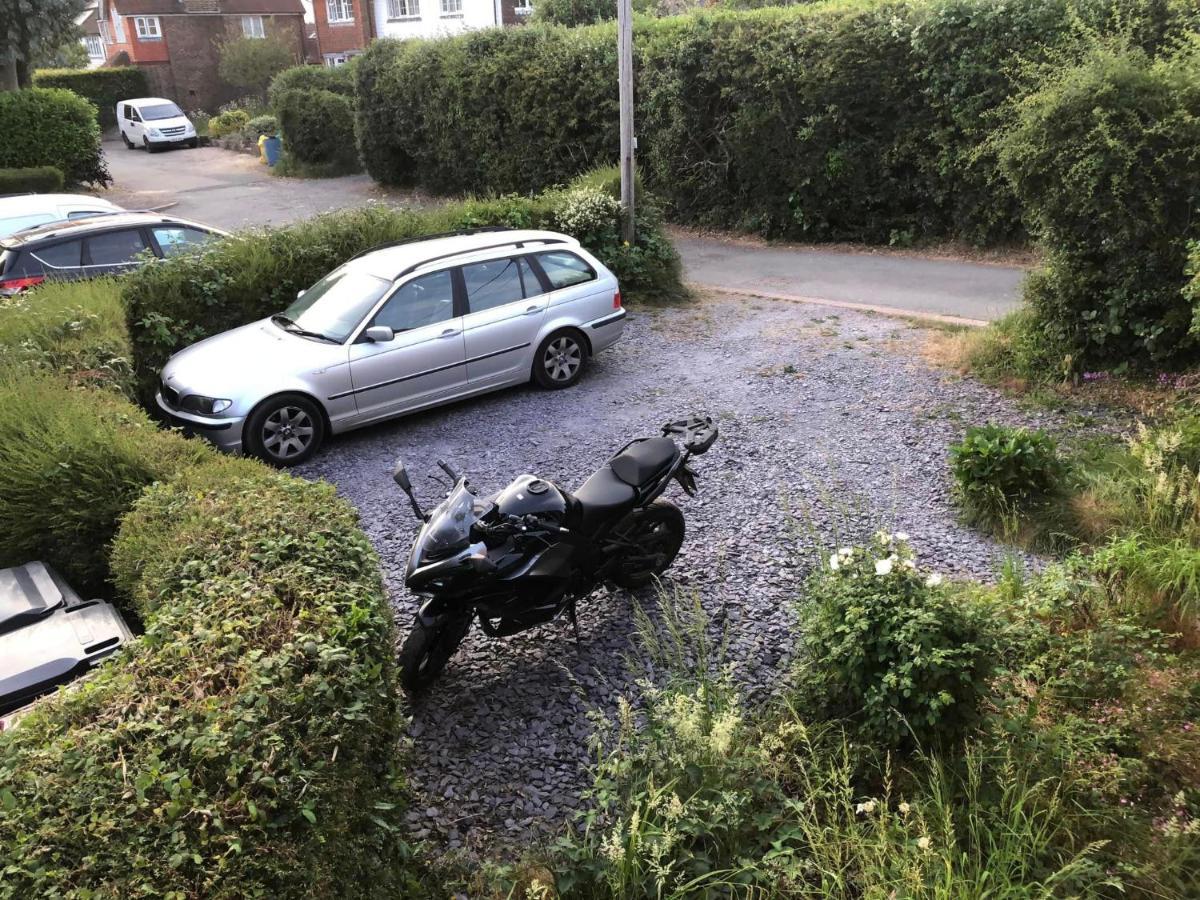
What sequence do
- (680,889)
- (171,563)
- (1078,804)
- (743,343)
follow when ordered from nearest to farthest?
(680,889) → (1078,804) → (171,563) → (743,343)

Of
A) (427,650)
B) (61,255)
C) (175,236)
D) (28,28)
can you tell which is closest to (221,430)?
(427,650)

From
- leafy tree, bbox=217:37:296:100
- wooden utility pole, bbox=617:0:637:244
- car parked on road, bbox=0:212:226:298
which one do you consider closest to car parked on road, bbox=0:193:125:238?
car parked on road, bbox=0:212:226:298

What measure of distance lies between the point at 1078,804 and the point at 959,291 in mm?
10105

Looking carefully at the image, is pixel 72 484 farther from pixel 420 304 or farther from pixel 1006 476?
pixel 1006 476

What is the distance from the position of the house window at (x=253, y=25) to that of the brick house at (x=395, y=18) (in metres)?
3.27

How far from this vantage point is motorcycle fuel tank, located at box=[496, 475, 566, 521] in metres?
4.68

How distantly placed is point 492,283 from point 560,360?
3.58 ft

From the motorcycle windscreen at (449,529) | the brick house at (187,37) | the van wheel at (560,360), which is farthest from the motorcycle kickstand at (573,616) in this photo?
the brick house at (187,37)

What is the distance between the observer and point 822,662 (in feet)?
13.6

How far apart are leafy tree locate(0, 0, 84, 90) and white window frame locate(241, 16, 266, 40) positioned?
20.7 m

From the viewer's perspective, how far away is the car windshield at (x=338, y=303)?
26.5 ft

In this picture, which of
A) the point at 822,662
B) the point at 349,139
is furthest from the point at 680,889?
the point at 349,139

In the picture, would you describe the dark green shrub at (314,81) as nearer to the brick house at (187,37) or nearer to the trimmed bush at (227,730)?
the brick house at (187,37)

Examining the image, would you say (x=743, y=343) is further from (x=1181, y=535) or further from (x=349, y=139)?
(x=349, y=139)
